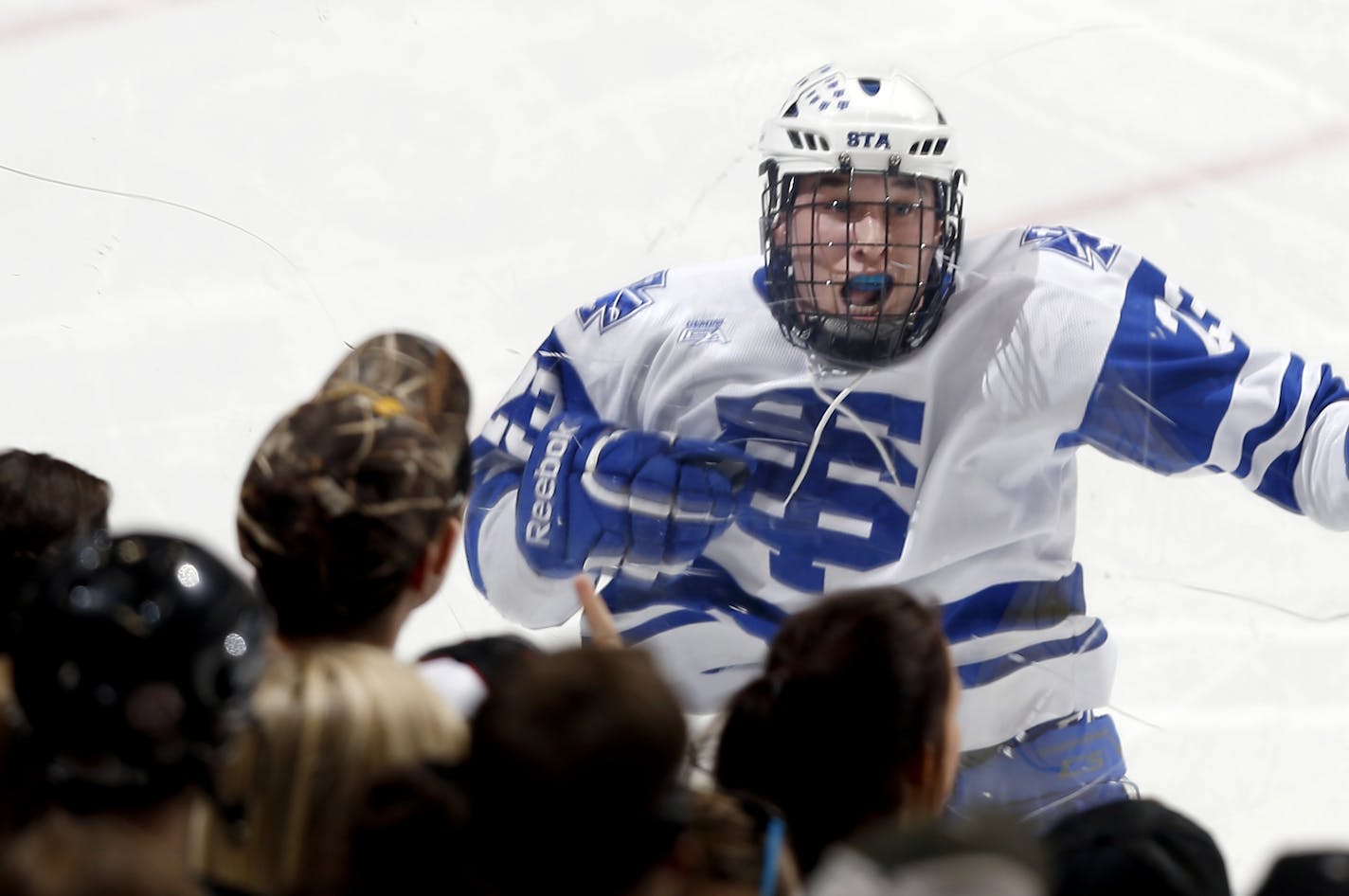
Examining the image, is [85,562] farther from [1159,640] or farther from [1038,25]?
[1038,25]

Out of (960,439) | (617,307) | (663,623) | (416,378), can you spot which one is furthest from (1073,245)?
(416,378)

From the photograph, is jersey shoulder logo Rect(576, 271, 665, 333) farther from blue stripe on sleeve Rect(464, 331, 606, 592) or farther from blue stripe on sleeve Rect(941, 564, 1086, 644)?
blue stripe on sleeve Rect(941, 564, 1086, 644)

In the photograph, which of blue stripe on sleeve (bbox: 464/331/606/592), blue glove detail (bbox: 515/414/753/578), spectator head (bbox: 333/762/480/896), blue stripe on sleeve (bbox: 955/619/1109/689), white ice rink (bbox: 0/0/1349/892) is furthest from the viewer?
white ice rink (bbox: 0/0/1349/892)

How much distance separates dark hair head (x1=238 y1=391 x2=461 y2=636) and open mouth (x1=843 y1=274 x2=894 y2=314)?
3.02 feet

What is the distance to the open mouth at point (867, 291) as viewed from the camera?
2.36m

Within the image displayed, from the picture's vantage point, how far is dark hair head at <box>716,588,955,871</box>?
1.40 m

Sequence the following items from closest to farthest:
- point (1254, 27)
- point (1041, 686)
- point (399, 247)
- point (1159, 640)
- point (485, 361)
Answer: point (1041, 686) → point (1159, 640) → point (485, 361) → point (399, 247) → point (1254, 27)

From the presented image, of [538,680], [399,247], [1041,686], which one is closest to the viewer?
[538,680]

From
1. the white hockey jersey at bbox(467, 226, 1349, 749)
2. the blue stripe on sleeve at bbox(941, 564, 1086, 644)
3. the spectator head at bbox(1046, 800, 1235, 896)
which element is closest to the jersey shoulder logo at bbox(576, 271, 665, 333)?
the white hockey jersey at bbox(467, 226, 1349, 749)

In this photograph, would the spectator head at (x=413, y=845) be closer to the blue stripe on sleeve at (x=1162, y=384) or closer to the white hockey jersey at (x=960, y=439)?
the white hockey jersey at (x=960, y=439)

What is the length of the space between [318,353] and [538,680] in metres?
2.45

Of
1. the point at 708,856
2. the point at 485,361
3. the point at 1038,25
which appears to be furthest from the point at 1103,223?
the point at 708,856

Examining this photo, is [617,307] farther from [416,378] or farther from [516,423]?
[416,378]

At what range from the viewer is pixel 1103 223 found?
11.5 ft
